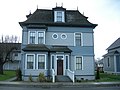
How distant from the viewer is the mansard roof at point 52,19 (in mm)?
34844

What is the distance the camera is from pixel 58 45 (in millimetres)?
34812

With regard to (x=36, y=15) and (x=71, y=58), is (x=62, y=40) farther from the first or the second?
(x=36, y=15)

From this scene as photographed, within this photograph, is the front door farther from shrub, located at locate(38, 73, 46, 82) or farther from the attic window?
the attic window

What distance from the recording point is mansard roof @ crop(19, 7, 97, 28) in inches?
1372

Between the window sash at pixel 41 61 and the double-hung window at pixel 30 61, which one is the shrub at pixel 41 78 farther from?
the double-hung window at pixel 30 61

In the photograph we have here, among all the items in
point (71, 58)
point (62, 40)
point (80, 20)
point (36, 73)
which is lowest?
point (36, 73)

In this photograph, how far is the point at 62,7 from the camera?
3619 cm

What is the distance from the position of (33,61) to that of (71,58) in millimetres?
5969

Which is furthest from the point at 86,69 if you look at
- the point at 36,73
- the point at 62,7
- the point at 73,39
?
the point at 62,7

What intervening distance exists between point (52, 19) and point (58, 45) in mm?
4422

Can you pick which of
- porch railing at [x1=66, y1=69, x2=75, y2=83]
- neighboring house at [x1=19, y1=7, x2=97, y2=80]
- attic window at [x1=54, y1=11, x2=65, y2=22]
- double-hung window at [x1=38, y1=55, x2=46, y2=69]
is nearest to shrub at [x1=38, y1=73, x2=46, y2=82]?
neighboring house at [x1=19, y1=7, x2=97, y2=80]

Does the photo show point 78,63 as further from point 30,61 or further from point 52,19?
point 52,19

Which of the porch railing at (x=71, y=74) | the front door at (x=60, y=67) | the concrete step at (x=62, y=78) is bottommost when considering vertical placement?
the concrete step at (x=62, y=78)

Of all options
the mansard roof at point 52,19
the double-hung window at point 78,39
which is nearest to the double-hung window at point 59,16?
the mansard roof at point 52,19
